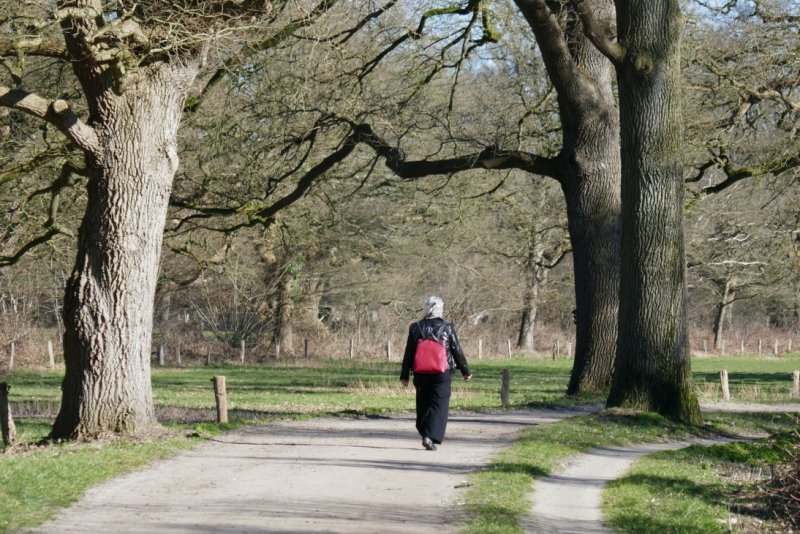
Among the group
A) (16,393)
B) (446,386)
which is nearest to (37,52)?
(446,386)

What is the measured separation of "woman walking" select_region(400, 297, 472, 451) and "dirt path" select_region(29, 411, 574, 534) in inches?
12.6

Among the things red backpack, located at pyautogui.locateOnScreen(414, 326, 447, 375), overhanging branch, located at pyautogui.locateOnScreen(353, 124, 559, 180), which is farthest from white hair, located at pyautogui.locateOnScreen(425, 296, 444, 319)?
overhanging branch, located at pyautogui.locateOnScreen(353, 124, 559, 180)

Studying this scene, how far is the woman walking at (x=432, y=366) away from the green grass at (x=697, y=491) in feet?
7.70

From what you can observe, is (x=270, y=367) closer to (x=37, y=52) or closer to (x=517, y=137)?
(x=517, y=137)

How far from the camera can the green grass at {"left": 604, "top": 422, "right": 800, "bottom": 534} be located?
9203 mm

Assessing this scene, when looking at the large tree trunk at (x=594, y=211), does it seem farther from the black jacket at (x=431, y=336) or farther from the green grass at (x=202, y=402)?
the black jacket at (x=431, y=336)

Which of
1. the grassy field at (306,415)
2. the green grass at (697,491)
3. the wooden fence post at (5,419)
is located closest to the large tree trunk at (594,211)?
the grassy field at (306,415)

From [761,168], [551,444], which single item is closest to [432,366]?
[551,444]

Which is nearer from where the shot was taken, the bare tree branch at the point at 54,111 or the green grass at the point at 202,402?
the green grass at the point at 202,402

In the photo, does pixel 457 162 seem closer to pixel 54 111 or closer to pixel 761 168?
pixel 761 168

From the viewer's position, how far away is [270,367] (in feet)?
131

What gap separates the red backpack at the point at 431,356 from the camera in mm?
12445

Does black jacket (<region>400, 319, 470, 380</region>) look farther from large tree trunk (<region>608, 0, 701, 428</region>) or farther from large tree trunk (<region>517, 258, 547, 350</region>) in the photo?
large tree trunk (<region>517, 258, 547, 350</region>)

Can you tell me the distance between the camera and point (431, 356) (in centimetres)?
1248
